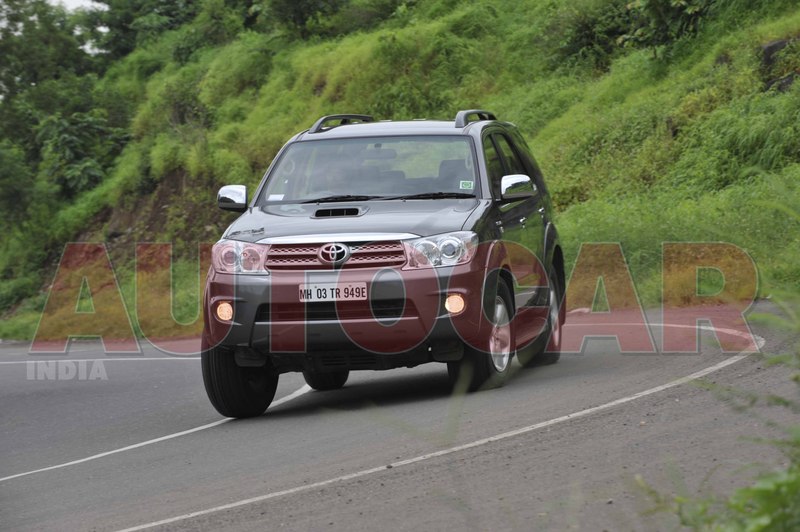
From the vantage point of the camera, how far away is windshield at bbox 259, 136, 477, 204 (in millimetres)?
10477

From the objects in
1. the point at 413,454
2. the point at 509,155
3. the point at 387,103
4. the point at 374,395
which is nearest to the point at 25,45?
the point at 387,103

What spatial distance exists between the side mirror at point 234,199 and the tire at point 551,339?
2.90 m

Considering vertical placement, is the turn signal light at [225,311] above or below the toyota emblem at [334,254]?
below

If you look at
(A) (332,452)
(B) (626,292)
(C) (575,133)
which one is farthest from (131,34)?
(A) (332,452)

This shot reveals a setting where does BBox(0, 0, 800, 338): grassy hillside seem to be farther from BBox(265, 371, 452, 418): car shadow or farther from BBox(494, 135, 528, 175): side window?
BBox(265, 371, 452, 418): car shadow

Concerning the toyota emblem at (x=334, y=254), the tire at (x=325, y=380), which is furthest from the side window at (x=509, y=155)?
the toyota emblem at (x=334, y=254)

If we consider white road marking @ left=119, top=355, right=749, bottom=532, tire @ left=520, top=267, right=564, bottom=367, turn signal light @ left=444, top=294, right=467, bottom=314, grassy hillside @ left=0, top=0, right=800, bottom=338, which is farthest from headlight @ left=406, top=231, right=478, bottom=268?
grassy hillside @ left=0, top=0, right=800, bottom=338

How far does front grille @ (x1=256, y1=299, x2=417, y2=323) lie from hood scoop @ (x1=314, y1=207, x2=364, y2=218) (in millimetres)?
875

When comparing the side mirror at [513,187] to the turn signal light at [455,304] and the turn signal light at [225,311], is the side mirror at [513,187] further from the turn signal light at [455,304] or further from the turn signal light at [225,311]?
the turn signal light at [225,311]

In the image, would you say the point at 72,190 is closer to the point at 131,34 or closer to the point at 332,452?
the point at 131,34

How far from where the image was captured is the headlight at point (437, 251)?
9328 mm

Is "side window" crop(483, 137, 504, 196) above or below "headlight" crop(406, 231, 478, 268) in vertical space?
above

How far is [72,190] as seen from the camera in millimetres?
41250

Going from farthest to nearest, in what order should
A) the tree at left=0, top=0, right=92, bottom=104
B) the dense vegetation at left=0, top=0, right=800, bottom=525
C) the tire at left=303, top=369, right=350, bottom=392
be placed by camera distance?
the tree at left=0, top=0, right=92, bottom=104 → the dense vegetation at left=0, top=0, right=800, bottom=525 → the tire at left=303, top=369, right=350, bottom=392
